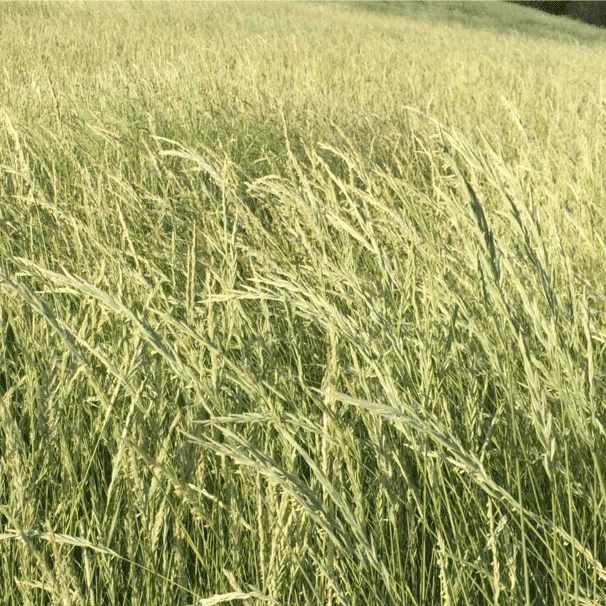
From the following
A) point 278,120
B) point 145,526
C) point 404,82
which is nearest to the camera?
point 145,526

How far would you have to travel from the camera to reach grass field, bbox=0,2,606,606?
896mm

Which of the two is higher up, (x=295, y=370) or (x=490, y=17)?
(x=490, y=17)

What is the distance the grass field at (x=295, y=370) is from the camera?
896mm

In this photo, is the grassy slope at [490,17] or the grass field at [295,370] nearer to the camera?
the grass field at [295,370]

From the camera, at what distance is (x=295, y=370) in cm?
163

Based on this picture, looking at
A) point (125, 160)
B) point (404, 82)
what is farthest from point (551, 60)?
point (125, 160)

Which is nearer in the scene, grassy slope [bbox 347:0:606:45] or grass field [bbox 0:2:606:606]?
grass field [bbox 0:2:606:606]

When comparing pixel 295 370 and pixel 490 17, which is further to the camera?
pixel 490 17

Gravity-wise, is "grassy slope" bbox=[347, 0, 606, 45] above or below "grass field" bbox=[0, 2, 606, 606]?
above

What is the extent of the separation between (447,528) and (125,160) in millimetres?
2146

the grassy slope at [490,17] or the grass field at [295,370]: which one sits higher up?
the grassy slope at [490,17]

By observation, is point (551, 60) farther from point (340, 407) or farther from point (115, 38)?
point (340, 407)

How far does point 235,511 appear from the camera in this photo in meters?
1.00

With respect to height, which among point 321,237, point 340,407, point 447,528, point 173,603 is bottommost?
point 173,603
